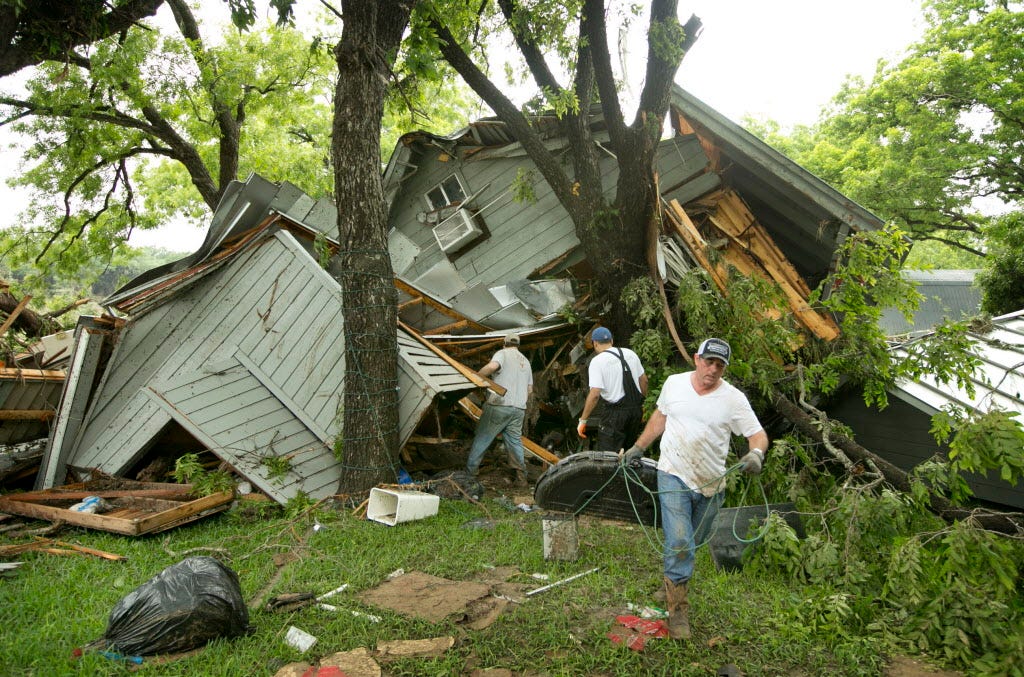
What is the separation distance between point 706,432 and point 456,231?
26.7ft

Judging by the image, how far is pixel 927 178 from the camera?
19859mm

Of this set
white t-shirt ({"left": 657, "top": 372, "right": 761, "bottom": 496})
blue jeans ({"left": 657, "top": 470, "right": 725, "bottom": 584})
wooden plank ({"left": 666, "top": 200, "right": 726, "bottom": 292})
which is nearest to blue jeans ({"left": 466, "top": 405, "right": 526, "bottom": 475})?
wooden plank ({"left": 666, "top": 200, "right": 726, "bottom": 292})

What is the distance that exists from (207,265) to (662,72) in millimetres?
6606

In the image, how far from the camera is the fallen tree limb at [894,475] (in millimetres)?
4102

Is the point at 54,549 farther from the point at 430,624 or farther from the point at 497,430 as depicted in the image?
the point at 497,430

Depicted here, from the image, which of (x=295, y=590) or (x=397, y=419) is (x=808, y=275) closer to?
(x=397, y=419)

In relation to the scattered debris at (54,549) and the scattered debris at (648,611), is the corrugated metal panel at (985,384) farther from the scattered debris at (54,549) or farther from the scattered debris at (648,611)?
the scattered debris at (54,549)

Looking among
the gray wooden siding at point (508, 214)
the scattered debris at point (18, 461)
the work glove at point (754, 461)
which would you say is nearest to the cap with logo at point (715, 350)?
the work glove at point (754, 461)

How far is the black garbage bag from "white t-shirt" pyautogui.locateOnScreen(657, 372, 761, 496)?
285cm

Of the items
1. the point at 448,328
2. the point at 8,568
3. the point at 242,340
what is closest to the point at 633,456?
the point at 8,568

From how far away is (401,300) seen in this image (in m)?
9.29

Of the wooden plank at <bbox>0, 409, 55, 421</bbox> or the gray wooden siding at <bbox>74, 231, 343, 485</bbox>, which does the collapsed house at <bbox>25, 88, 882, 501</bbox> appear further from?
the wooden plank at <bbox>0, 409, 55, 421</bbox>

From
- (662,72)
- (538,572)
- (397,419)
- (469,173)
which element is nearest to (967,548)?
(538,572)

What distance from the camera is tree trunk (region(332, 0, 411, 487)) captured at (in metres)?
6.55
